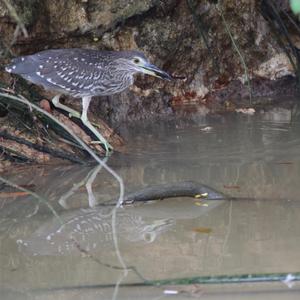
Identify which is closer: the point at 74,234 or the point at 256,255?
the point at 256,255

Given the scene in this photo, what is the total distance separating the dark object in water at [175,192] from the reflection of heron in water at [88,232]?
18 cm

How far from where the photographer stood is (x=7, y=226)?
12.4ft

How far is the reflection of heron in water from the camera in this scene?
3473mm

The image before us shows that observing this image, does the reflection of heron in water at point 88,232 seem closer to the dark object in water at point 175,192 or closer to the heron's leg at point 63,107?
the dark object in water at point 175,192

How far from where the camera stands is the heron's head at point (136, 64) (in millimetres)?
5711

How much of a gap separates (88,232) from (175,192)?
26.7 inches

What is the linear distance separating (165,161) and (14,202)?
4.21 feet

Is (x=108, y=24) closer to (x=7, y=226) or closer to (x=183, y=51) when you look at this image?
(x=183, y=51)

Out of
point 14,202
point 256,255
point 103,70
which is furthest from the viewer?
point 103,70

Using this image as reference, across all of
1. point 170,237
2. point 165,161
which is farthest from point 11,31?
point 170,237

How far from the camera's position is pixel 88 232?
368 centimetres

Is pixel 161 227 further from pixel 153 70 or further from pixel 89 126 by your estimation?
pixel 153 70

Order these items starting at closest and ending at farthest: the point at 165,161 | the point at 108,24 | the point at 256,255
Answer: the point at 256,255 < the point at 165,161 < the point at 108,24

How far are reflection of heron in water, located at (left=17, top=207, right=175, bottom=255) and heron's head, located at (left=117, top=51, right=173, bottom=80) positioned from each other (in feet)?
6.62
